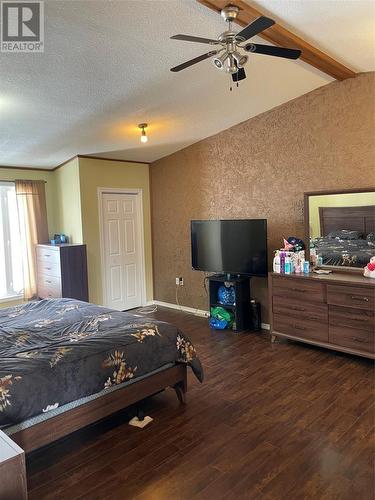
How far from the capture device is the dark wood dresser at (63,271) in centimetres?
508

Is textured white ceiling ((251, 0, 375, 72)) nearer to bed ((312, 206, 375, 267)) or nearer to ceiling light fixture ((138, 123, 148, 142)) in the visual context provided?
bed ((312, 206, 375, 267))

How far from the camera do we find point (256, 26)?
203 centimetres

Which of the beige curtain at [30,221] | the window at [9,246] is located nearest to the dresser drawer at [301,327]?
the beige curtain at [30,221]

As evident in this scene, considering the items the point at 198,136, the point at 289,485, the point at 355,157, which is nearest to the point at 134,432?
the point at 289,485

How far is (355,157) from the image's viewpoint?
13.0 feet

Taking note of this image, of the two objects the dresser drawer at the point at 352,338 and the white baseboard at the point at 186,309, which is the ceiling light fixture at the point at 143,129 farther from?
the dresser drawer at the point at 352,338

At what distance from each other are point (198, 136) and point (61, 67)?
8.60 ft

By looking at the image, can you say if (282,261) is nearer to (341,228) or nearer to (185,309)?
(341,228)

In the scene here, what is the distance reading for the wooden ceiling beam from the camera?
2.51 meters

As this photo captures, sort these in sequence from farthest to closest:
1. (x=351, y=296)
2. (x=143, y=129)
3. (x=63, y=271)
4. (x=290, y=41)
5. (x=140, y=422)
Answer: (x=63, y=271)
(x=143, y=129)
(x=351, y=296)
(x=290, y=41)
(x=140, y=422)

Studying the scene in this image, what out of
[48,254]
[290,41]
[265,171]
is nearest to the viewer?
[290,41]

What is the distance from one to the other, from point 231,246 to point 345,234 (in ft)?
4.47

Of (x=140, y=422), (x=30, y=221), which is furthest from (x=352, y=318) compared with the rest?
(x=30, y=221)

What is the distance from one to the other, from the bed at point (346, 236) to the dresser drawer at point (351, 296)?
1.55ft
